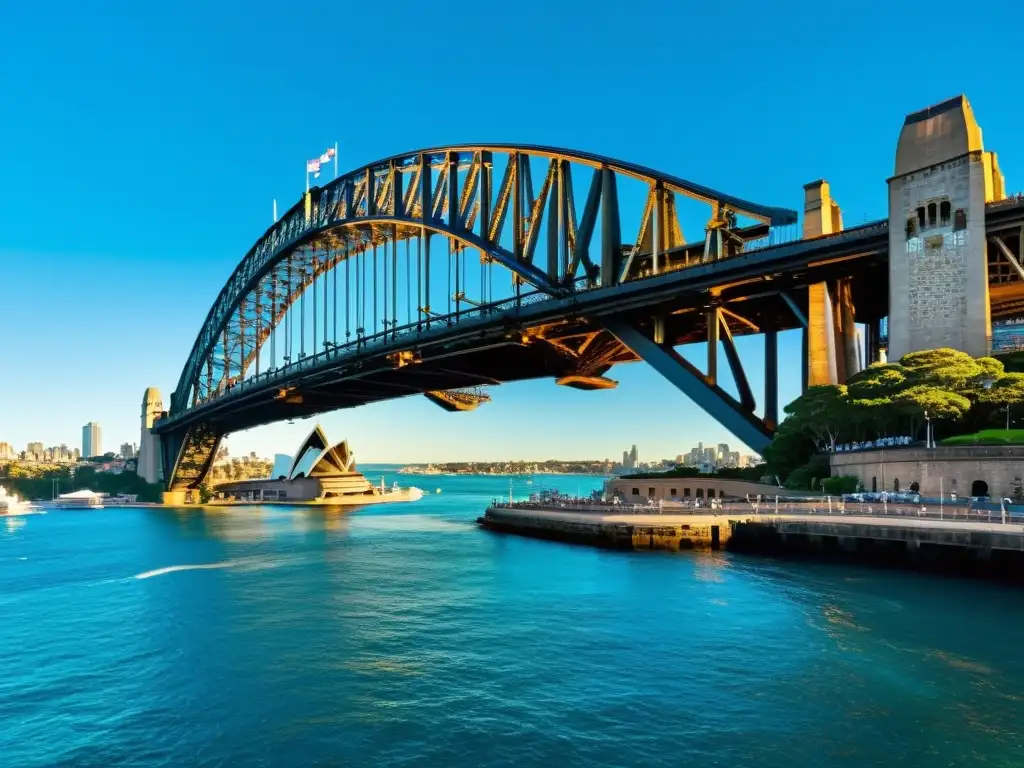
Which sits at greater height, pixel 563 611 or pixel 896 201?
pixel 896 201

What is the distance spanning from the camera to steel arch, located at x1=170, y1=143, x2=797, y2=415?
57.6 metres

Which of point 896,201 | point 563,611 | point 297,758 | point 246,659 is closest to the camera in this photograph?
point 297,758

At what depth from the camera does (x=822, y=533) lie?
130ft

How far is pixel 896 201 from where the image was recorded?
150 feet

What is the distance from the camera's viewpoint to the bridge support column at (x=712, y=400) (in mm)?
49031

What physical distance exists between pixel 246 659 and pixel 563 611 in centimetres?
1203

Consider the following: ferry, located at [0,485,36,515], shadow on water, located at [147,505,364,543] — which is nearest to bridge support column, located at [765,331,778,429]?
shadow on water, located at [147,505,364,543]

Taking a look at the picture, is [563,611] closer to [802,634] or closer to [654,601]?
[654,601]

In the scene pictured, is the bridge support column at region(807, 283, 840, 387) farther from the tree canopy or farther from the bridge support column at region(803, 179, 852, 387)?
the tree canopy

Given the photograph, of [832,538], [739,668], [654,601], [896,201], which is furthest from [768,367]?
[739,668]

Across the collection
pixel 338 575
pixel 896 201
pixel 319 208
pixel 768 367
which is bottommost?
pixel 338 575

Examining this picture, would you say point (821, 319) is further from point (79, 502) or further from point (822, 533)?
point (79, 502)

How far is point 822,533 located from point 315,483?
111 meters

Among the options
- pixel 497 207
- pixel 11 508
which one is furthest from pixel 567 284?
pixel 11 508
